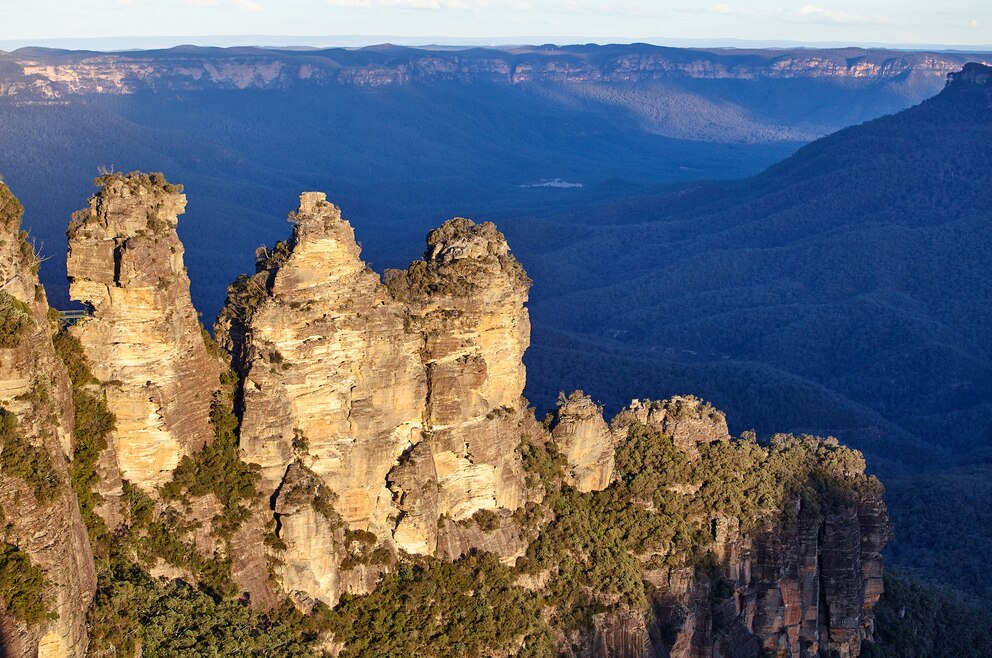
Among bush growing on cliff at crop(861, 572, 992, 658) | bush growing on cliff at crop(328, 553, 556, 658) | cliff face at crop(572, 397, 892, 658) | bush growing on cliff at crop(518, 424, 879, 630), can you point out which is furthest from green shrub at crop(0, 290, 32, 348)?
bush growing on cliff at crop(861, 572, 992, 658)

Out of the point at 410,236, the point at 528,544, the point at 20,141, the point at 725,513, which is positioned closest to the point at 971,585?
the point at 725,513

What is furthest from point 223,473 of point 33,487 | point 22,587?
point 22,587

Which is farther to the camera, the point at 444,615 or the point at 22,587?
the point at 444,615

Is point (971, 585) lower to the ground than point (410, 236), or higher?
higher

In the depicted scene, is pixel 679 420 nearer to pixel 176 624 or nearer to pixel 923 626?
pixel 923 626

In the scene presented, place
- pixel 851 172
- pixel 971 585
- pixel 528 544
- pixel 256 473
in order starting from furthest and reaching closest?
pixel 851 172 → pixel 971 585 → pixel 528 544 → pixel 256 473

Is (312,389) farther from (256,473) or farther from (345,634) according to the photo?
(345,634)

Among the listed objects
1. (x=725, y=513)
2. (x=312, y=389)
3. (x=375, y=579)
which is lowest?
(x=725, y=513)
